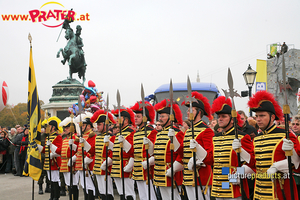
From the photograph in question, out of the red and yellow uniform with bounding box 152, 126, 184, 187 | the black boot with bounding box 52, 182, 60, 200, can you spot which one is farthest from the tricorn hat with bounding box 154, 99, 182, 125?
the black boot with bounding box 52, 182, 60, 200

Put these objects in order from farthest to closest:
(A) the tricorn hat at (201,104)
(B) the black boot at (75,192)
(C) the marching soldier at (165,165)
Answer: (B) the black boot at (75,192) → (C) the marching soldier at (165,165) → (A) the tricorn hat at (201,104)

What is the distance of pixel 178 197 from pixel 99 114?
283cm

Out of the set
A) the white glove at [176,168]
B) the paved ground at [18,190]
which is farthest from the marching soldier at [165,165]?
the paved ground at [18,190]

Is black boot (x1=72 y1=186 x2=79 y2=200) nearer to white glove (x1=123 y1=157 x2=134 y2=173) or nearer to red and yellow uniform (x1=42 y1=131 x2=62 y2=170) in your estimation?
red and yellow uniform (x1=42 y1=131 x2=62 y2=170)

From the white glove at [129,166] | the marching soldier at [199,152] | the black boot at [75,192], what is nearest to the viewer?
the marching soldier at [199,152]

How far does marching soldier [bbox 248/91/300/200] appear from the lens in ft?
12.4

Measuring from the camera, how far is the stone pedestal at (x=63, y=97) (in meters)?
20.5

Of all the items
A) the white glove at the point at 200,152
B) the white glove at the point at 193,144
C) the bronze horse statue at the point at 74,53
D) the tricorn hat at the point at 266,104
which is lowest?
the white glove at the point at 200,152

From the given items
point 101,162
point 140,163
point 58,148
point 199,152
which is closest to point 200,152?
point 199,152

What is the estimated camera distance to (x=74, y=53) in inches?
901

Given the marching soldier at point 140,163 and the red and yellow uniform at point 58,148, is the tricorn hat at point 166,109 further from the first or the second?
the red and yellow uniform at point 58,148

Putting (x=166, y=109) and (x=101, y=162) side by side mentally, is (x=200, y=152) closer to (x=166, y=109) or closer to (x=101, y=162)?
(x=166, y=109)

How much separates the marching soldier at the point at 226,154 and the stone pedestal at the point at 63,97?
1667 cm

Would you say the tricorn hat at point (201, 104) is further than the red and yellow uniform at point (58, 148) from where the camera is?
No
